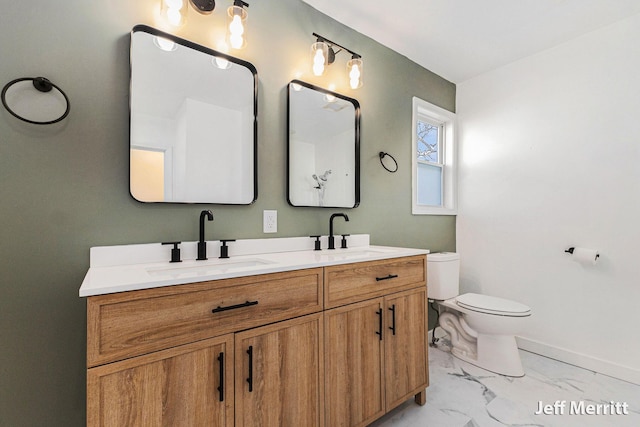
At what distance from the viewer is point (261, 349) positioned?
107cm

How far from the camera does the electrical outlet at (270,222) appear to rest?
162cm

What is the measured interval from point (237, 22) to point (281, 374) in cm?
154

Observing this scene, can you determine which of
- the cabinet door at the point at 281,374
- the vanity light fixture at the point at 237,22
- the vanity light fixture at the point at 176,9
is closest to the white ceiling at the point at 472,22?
the vanity light fixture at the point at 237,22

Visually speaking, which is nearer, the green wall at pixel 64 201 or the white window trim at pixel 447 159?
the green wall at pixel 64 201

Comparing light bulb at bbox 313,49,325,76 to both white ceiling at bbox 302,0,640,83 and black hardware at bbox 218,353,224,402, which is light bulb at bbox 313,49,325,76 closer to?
white ceiling at bbox 302,0,640,83

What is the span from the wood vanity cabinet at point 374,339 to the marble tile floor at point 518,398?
0.15 m

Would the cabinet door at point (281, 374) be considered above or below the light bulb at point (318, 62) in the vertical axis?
below

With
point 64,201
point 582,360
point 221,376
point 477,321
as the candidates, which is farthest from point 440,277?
point 64,201

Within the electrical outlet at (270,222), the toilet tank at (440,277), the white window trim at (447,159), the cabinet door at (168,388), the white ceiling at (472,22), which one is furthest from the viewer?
the white window trim at (447,159)

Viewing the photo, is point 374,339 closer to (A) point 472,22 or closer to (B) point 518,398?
(B) point 518,398

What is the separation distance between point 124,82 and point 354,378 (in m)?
1.63

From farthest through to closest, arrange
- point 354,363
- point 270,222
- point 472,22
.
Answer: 1. point 472,22
2. point 270,222
3. point 354,363

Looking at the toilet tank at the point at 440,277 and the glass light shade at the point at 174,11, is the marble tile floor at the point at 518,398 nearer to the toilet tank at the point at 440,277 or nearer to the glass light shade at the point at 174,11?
the toilet tank at the point at 440,277
